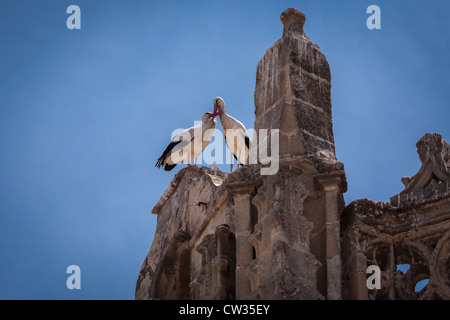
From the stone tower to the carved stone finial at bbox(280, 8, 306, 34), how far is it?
10 mm

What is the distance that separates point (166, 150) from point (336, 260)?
37.7ft

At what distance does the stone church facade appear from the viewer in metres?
9.60

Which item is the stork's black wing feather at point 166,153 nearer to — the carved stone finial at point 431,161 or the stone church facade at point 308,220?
the stone church facade at point 308,220

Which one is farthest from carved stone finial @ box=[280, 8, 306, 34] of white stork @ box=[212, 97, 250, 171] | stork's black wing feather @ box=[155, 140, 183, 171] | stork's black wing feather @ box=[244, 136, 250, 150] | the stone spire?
stork's black wing feather @ box=[155, 140, 183, 171]

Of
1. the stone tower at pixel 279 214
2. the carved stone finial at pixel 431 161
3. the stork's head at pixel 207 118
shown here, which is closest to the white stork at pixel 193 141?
the stork's head at pixel 207 118

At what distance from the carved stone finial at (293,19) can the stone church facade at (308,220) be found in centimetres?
9

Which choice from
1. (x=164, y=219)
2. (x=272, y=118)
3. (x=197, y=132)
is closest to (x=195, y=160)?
(x=197, y=132)

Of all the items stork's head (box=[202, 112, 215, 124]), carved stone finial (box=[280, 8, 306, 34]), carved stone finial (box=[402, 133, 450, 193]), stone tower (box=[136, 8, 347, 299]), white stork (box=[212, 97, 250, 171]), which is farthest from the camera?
stork's head (box=[202, 112, 215, 124])

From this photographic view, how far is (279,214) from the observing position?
31.6 feet

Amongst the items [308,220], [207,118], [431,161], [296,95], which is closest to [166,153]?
[207,118]

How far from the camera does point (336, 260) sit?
973cm

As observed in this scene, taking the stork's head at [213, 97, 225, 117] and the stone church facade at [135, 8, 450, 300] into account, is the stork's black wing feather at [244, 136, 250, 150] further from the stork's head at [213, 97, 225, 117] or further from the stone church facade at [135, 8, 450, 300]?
the stone church facade at [135, 8, 450, 300]

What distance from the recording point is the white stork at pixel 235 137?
62.2ft
